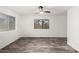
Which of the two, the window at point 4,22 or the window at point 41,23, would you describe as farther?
the window at point 41,23

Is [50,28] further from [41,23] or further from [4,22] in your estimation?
[4,22]

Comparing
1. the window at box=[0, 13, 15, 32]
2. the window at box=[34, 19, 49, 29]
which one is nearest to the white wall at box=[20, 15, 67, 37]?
the window at box=[34, 19, 49, 29]

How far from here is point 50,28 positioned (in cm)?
805

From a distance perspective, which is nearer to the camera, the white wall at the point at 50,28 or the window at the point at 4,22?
the window at the point at 4,22

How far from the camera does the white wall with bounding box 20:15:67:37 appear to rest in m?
8.04

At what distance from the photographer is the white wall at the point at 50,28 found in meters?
8.04

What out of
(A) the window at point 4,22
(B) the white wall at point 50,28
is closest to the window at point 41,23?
(B) the white wall at point 50,28

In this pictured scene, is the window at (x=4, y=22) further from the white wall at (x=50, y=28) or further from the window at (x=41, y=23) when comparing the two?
the window at (x=41, y=23)

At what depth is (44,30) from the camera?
805 cm
